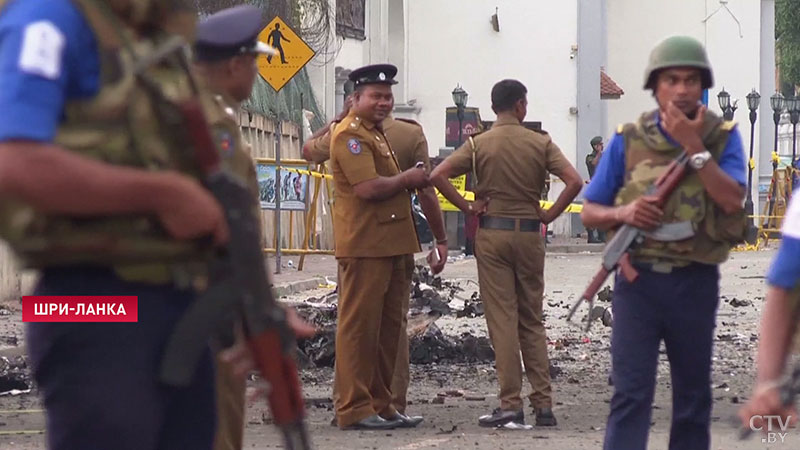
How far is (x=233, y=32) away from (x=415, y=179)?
15.2ft

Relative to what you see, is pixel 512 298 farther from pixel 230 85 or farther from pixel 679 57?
pixel 230 85

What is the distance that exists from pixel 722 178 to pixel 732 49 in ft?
172

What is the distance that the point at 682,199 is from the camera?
626 cm

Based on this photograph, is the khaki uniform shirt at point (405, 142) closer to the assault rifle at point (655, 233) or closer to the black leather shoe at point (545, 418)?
the black leather shoe at point (545, 418)

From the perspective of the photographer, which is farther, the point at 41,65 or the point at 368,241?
the point at 368,241

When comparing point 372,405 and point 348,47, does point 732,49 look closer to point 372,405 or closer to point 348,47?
point 348,47

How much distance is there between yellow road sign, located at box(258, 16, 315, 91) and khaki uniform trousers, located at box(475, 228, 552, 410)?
9613mm

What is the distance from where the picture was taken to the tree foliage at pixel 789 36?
237ft

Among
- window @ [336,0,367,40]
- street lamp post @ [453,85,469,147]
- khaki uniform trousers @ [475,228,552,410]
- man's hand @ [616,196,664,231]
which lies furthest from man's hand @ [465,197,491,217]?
street lamp post @ [453,85,469,147]

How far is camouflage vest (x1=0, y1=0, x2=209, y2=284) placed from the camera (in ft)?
10.8

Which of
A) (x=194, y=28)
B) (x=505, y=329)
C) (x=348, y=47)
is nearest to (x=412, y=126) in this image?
(x=505, y=329)

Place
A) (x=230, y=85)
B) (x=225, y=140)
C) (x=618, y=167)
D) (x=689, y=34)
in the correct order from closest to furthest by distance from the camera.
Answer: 1. (x=225, y=140)
2. (x=230, y=85)
3. (x=618, y=167)
4. (x=689, y=34)

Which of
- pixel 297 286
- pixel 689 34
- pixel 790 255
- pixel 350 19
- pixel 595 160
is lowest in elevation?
pixel 297 286

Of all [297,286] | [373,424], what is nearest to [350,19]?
[297,286]
